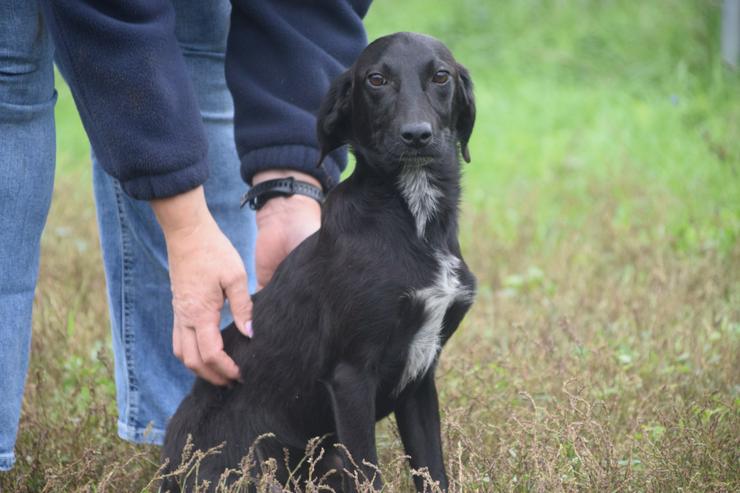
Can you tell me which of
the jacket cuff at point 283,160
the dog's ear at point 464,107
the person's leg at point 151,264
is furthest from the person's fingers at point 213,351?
the dog's ear at point 464,107

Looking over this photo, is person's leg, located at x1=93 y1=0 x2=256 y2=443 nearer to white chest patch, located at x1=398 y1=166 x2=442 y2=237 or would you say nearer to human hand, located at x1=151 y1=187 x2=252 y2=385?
human hand, located at x1=151 y1=187 x2=252 y2=385

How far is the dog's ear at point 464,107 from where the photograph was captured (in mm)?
2785

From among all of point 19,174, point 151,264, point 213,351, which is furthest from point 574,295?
point 19,174

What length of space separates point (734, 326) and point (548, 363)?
2.99 feet

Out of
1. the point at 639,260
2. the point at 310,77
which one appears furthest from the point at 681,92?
the point at 310,77

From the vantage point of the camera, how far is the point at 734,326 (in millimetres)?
3963

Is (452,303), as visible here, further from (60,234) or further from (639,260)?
(60,234)

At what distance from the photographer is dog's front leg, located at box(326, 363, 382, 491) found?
8.05 ft

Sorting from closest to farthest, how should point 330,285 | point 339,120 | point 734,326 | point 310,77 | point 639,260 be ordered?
1. point 330,285
2. point 339,120
3. point 310,77
4. point 734,326
5. point 639,260

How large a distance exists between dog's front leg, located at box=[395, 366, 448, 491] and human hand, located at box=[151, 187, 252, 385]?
50 cm

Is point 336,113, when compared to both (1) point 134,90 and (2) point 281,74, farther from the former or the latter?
(1) point 134,90

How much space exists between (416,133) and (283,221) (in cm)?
63

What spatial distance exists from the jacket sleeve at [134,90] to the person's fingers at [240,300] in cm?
28

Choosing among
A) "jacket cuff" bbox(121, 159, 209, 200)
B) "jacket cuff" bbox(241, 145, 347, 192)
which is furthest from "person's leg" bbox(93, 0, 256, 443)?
"jacket cuff" bbox(121, 159, 209, 200)
